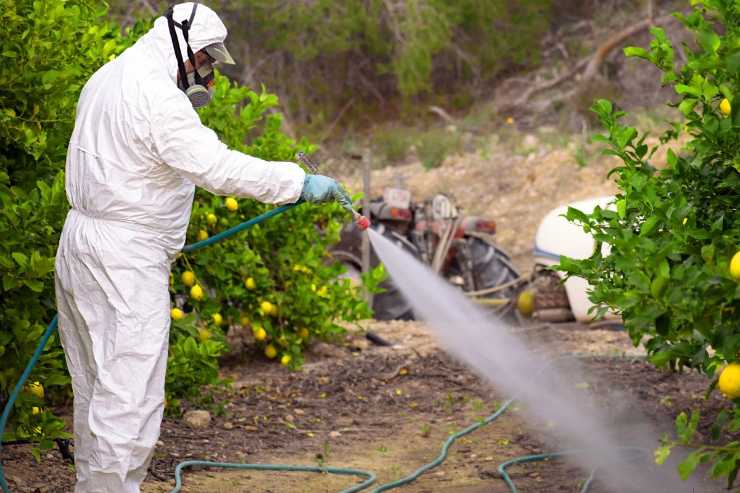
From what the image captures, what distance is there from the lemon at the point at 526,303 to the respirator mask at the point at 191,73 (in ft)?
21.3

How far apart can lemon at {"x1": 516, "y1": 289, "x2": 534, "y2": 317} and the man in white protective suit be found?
649 centimetres

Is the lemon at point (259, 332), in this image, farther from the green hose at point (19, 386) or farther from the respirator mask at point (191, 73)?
the respirator mask at point (191, 73)

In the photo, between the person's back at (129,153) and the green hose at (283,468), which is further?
the green hose at (283,468)

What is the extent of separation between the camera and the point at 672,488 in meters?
5.01

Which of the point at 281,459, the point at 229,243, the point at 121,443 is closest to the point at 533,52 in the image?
the point at 229,243

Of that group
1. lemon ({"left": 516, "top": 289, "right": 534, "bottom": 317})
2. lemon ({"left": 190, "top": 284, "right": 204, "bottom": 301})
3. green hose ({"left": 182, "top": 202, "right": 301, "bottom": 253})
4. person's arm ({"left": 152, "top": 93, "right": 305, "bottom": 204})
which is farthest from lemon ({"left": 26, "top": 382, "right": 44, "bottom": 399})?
lemon ({"left": 516, "top": 289, "right": 534, "bottom": 317})

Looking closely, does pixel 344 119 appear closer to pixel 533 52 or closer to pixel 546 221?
pixel 533 52

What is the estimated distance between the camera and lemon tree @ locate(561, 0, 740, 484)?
9.21 ft

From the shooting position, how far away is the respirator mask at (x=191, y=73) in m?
4.18

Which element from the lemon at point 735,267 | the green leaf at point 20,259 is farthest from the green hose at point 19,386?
the lemon at point 735,267

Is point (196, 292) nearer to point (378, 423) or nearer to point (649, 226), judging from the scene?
point (378, 423)

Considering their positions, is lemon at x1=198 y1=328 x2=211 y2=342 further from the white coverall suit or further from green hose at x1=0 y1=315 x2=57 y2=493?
the white coverall suit

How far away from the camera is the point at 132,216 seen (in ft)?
13.4

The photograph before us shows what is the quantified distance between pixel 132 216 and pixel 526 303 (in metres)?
6.82
